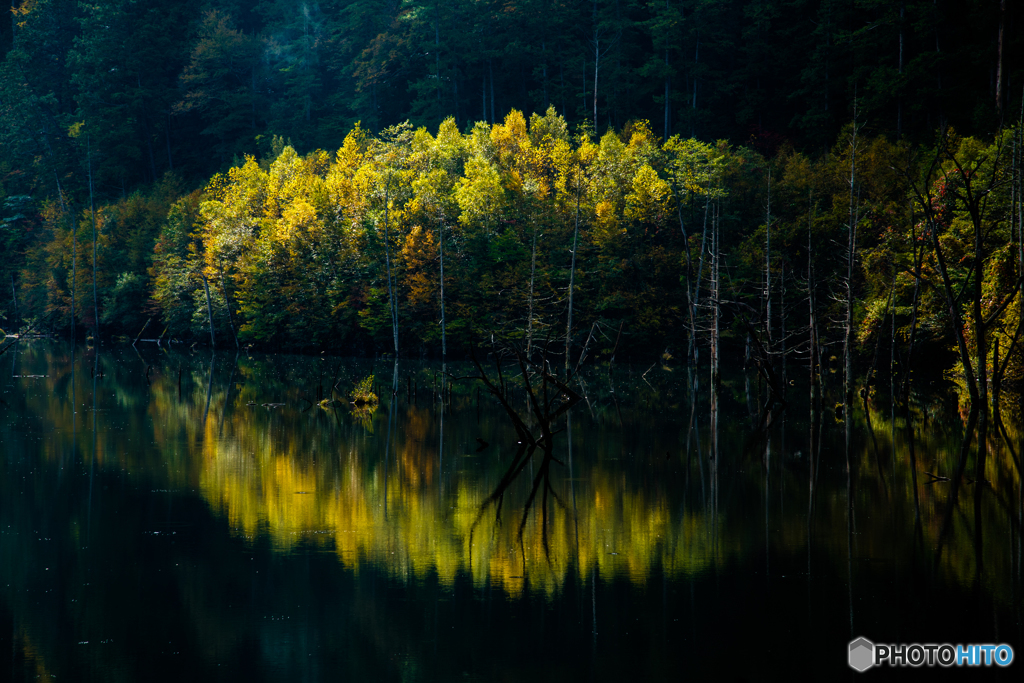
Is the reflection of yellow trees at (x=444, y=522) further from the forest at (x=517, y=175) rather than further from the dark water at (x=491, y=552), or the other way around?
the forest at (x=517, y=175)

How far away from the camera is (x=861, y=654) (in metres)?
9.21

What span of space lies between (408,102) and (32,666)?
74.0 metres

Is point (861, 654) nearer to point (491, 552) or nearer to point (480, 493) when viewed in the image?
point (491, 552)

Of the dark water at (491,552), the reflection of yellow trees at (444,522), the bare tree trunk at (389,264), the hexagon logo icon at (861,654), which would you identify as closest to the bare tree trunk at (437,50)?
the bare tree trunk at (389,264)

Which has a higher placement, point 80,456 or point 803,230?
point 803,230

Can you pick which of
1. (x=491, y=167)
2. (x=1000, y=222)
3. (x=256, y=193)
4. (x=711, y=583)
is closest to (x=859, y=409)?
(x=1000, y=222)

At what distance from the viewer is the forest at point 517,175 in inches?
1609

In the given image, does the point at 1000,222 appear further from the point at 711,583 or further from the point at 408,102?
the point at 408,102

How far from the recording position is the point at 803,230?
45.6 meters

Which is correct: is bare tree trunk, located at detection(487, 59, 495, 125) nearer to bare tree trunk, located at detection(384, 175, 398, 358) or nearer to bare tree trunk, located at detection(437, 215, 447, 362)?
bare tree trunk, located at detection(384, 175, 398, 358)

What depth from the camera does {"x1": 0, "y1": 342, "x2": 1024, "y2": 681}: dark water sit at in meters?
9.47

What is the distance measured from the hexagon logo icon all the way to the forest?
18.5 metres

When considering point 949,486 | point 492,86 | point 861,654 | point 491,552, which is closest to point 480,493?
Answer: point 491,552

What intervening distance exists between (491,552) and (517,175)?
4337 centimetres
